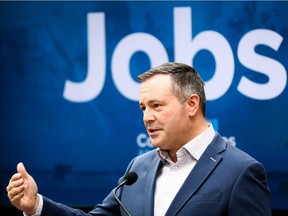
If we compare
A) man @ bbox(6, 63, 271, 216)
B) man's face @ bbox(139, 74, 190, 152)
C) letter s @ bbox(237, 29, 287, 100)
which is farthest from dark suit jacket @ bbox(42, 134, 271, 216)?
letter s @ bbox(237, 29, 287, 100)

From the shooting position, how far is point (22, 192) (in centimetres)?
238

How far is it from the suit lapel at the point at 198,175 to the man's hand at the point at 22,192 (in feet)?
1.80

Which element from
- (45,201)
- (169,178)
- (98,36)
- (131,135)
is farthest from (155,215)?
(98,36)

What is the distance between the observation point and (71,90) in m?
4.37

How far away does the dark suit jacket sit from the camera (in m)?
2.31

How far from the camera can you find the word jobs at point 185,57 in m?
4.05

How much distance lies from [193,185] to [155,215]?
0.21m

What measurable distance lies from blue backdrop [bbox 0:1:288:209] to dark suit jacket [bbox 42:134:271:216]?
1.59 m

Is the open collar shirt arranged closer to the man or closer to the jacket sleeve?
the man

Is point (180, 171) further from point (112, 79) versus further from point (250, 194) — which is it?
point (112, 79)

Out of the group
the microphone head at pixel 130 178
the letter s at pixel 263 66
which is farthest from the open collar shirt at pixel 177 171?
the letter s at pixel 263 66

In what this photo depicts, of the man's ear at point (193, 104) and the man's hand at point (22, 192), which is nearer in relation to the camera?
the man's hand at point (22, 192)

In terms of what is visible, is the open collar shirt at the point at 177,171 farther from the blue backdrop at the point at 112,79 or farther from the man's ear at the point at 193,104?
the blue backdrop at the point at 112,79

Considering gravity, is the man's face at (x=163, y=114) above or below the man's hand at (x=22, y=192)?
above
